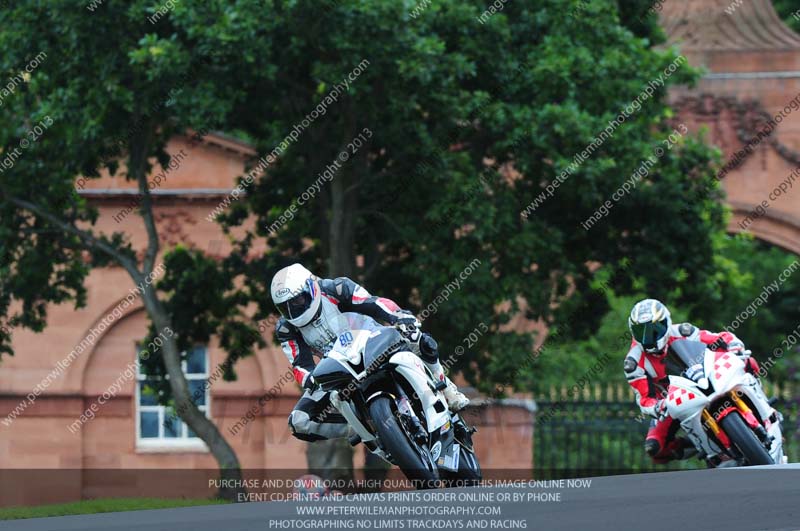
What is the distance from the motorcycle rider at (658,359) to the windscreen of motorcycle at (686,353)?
0.21ft

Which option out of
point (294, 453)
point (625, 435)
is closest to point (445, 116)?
point (625, 435)

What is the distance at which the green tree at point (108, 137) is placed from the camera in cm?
1593

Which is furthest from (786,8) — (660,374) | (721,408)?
(721,408)

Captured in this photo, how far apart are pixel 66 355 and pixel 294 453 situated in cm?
462

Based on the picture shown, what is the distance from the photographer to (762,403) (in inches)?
Answer: 461

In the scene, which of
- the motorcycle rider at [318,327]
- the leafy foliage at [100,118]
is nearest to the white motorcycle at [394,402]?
the motorcycle rider at [318,327]

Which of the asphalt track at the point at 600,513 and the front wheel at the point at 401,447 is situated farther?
the front wheel at the point at 401,447

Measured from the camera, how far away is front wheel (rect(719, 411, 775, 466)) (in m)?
10.9

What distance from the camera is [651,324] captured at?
1205cm

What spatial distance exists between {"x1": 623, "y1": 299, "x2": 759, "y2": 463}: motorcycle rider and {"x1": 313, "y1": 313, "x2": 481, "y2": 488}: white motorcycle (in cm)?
248

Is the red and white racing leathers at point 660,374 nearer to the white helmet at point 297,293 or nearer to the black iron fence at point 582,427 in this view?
the white helmet at point 297,293

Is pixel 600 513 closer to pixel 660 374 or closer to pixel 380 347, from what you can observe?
pixel 380 347

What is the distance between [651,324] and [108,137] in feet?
25.1

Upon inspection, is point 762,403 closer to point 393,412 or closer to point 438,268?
point 393,412
